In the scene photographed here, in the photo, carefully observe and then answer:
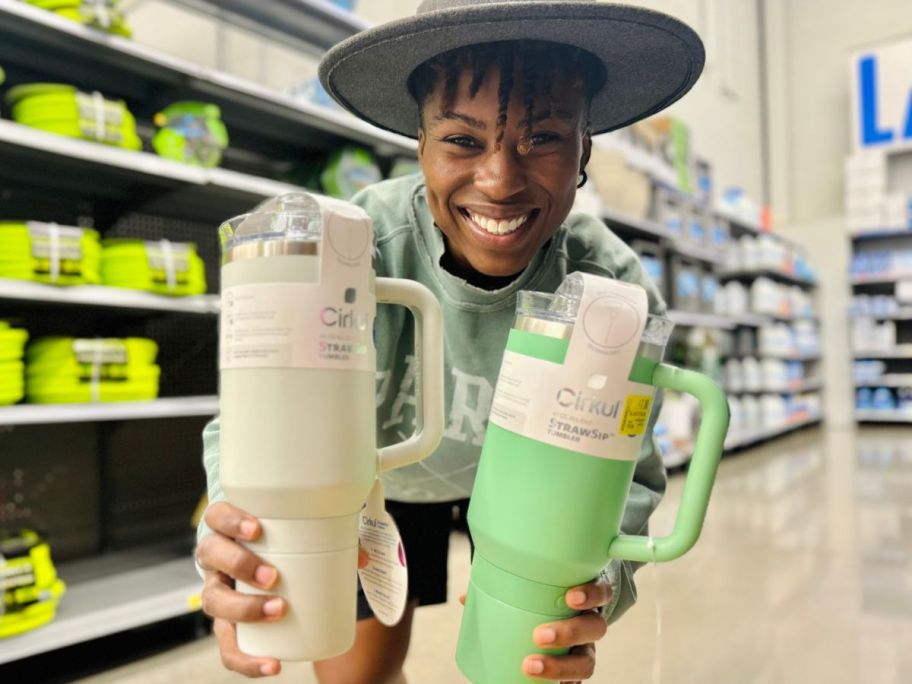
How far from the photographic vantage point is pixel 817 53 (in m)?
8.35

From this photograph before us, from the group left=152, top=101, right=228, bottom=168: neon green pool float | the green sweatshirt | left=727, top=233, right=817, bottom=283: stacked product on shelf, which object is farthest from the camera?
left=727, top=233, right=817, bottom=283: stacked product on shelf

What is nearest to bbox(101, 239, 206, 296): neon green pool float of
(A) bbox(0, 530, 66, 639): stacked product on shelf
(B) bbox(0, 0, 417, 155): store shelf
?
(B) bbox(0, 0, 417, 155): store shelf

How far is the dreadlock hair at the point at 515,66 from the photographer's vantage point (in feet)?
2.52

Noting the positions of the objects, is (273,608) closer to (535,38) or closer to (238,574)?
(238,574)

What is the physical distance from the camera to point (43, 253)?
1762 mm

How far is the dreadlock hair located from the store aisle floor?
597 millimetres

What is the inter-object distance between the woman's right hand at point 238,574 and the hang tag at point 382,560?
13 cm

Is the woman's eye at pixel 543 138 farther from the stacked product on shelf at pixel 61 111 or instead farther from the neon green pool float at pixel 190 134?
the neon green pool float at pixel 190 134

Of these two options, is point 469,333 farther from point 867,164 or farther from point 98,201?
point 867,164

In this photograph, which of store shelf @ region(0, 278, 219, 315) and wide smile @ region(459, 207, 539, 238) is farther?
store shelf @ region(0, 278, 219, 315)

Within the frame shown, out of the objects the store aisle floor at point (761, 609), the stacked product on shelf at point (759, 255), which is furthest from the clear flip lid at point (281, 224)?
the stacked product on shelf at point (759, 255)

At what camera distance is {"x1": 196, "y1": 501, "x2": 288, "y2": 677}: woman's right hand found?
610 millimetres

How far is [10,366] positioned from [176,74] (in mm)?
984

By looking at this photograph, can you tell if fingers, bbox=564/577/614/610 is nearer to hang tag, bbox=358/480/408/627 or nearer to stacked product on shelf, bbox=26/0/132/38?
hang tag, bbox=358/480/408/627
